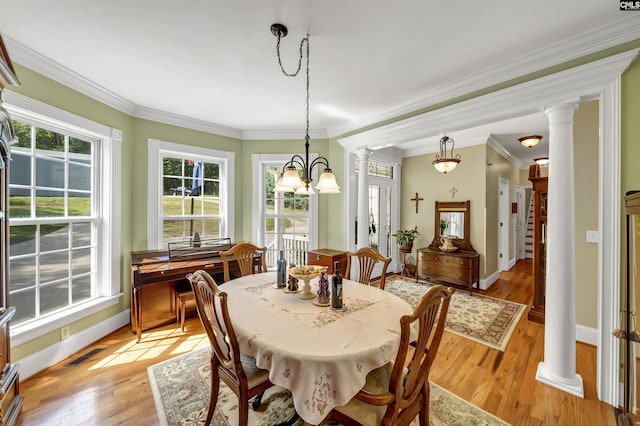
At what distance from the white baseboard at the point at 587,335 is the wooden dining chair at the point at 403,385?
2.77 metres

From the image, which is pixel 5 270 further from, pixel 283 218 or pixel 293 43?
pixel 283 218

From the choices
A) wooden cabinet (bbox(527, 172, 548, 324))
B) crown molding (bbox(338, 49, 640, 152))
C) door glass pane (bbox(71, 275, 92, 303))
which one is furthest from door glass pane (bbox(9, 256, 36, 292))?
wooden cabinet (bbox(527, 172, 548, 324))

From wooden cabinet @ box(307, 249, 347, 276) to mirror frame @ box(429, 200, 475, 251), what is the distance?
2121 mm

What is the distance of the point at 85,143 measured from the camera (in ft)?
9.11

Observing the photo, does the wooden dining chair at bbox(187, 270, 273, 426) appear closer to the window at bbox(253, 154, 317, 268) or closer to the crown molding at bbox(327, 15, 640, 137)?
the window at bbox(253, 154, 317, 268)

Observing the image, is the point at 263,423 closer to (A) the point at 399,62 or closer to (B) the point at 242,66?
(B) the point at 242,66

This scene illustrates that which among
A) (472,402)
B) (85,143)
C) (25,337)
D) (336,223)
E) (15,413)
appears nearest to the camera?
(15,413)

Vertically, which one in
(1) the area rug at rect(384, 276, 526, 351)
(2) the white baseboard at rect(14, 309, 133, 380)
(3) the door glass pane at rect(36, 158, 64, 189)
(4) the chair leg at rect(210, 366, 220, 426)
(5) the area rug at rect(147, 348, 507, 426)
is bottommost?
(5) the area rug at rect(147, 348, 507, 426)

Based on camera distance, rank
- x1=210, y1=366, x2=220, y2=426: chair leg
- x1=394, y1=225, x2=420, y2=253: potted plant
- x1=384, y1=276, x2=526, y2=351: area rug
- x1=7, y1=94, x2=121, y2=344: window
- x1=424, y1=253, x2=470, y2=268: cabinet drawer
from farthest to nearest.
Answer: x1=394, y1=225, x2=420, y2=253: potted plant < x1=424, y1=253, x2=470, y2=268: cabinet drawer < x1=384, y1=276, x2=526, y2=351: area rug < x1=7, y1=94, x2=121, y2=344: window < x1=210, y1=366, x2=220, y2=426: chair leg

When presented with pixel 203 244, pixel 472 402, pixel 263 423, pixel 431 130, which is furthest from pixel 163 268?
pixel 431 130

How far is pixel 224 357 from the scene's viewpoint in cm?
151

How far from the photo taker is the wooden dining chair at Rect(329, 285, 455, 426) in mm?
1126

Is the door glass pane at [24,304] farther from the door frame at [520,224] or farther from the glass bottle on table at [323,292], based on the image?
the door frame at [520,224]

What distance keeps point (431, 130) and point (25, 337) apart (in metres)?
4.23
